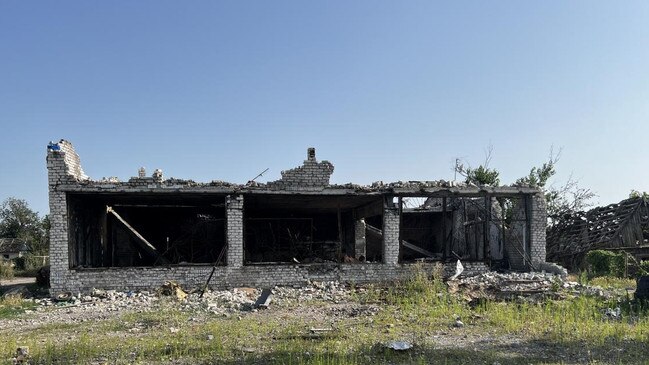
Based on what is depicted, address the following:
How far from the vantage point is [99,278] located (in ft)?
46.2

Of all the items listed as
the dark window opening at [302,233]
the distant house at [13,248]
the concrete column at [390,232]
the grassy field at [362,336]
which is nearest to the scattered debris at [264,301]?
the grassy field at [362,336]

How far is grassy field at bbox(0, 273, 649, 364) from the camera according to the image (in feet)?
22.4

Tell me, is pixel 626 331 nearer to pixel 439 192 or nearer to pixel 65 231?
pixel 439 192

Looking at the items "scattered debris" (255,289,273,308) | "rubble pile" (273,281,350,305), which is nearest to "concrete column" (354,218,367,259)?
"rubble pile" (273,281,350,305)

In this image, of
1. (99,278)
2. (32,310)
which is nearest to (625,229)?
(99,278)

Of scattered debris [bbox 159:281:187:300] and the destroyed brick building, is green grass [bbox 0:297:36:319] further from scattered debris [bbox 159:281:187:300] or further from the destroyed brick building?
scattered debris [bbox 159:281:187:300]

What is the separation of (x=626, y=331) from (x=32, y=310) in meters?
12.3

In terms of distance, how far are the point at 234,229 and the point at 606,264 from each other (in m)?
12.5

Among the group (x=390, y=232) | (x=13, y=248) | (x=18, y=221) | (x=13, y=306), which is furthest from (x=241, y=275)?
(x=18, y=221)

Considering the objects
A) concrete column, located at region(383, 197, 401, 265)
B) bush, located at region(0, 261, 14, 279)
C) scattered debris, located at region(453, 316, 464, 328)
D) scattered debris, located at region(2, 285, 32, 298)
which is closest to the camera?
scattered debris, located at region(453, 316, 464, 328)

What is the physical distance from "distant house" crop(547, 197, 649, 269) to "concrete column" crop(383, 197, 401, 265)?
31.7 ft

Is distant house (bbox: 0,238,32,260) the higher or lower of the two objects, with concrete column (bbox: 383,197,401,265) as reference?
lower

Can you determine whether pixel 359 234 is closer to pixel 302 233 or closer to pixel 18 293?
pixel 302 233

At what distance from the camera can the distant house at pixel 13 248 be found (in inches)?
1655
